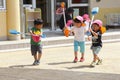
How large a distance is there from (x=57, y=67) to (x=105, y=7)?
355 inches

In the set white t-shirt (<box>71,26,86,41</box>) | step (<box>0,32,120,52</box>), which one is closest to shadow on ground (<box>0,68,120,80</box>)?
white t-shirt (<box>71,26,86,41</box>)

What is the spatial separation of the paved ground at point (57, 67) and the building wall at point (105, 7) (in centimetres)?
564

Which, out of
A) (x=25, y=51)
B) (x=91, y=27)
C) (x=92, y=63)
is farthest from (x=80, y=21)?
(x=25, y=51)

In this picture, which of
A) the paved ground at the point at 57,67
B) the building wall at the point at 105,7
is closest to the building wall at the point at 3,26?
the paved ground at the point at 57,67

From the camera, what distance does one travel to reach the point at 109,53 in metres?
12.9

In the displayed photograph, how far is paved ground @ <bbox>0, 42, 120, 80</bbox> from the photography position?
949cm

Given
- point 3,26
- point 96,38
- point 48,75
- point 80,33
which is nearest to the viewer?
point 48,75

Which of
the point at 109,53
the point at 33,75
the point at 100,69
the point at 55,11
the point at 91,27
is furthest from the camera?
the point at 55,11

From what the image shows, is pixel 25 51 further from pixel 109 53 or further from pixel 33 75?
pixel 33 75

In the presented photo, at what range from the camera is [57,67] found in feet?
34.8

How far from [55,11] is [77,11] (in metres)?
1.04

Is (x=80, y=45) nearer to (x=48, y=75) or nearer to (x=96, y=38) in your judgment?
(x=96, y=38)

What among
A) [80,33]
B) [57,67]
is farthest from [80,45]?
[57,67]

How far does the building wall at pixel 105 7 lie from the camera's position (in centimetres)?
1891
